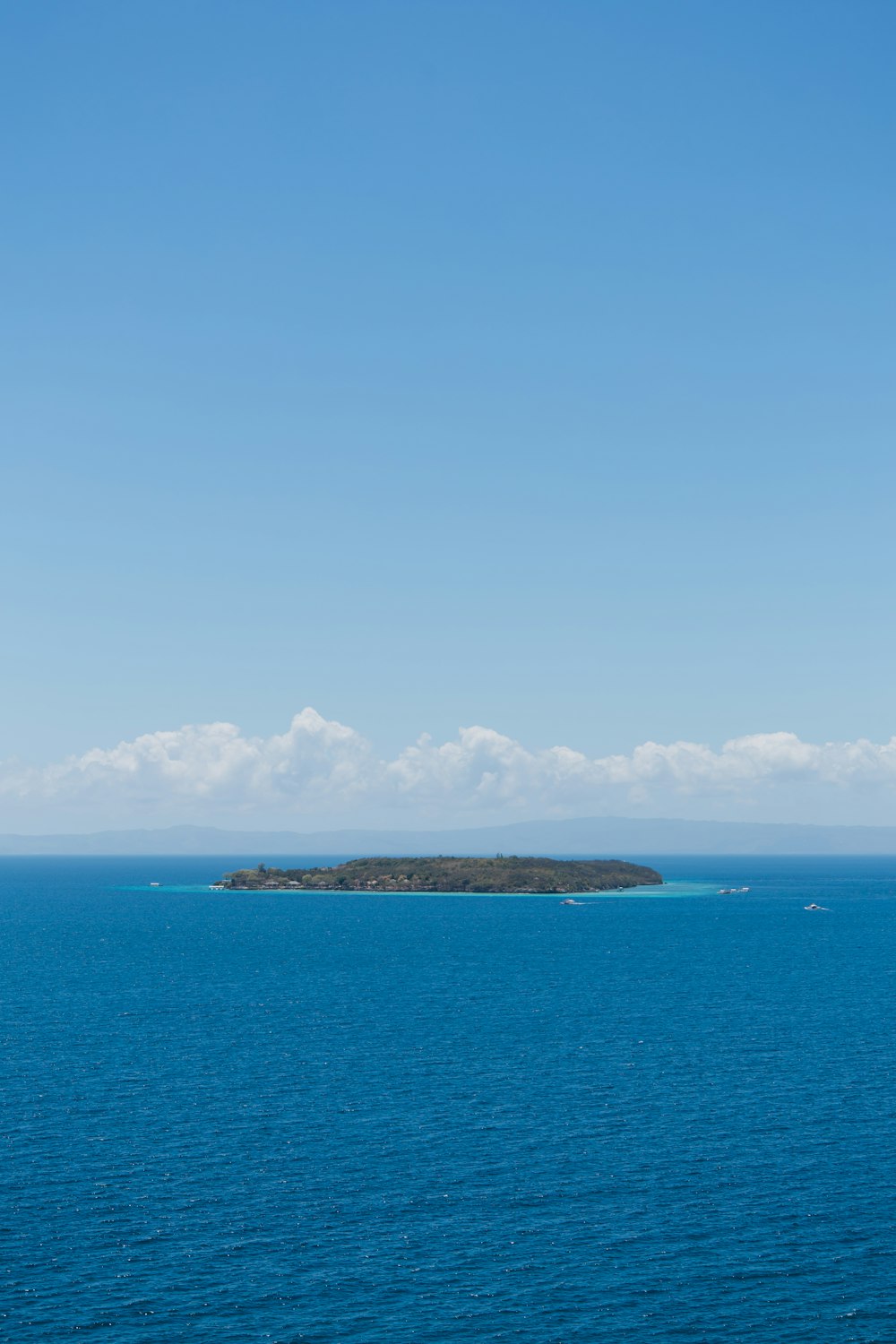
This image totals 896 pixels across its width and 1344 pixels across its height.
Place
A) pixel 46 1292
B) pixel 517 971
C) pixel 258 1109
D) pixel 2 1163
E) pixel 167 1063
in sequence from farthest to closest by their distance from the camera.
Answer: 1. pixel 517 971
2. pixel 167 1063
3. pixel 258 1109
4. pixel 2 1163
5. pixel 46 1292

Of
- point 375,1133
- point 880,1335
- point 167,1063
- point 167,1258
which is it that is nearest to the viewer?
point 880,1335

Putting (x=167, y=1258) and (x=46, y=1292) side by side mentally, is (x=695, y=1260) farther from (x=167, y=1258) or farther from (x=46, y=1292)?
(x=46, y=1292)

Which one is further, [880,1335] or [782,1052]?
[782,1052]

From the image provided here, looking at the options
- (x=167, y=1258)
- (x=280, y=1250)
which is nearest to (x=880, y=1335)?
(x=280, y=1250)

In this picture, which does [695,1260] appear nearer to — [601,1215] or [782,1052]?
[601,1215]

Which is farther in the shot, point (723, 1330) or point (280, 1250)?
point (280, 1250)

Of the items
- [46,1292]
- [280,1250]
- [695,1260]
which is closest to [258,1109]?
[280,1250]
